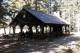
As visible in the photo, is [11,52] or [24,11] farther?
[24,11]

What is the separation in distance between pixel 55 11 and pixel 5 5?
5202 cm

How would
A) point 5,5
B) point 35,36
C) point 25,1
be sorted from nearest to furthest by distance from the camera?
1. point 5,5
2. point 35,36
3. point 25,1

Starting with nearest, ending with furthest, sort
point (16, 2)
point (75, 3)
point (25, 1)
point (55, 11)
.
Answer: point (16, 2), point (25, 1), point (75, 3), point (55, 11)

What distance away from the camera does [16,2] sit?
5484 centimetres

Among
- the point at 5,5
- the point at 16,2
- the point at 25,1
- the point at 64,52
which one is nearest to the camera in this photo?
the point at 64,52

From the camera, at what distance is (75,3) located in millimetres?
71375

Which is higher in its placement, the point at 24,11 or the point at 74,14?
the point at 24,11

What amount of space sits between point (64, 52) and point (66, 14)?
182 ft

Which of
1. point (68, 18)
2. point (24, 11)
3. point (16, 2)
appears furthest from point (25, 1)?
point (24, 11)

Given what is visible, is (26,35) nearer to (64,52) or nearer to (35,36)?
(35,36)

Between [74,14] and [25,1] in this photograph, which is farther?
[74,14]

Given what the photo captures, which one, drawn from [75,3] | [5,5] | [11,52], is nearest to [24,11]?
[5,5]

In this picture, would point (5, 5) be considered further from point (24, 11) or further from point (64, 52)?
point (64, 52)

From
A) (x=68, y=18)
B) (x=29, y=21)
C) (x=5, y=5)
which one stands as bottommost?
(x=68, y=18)
